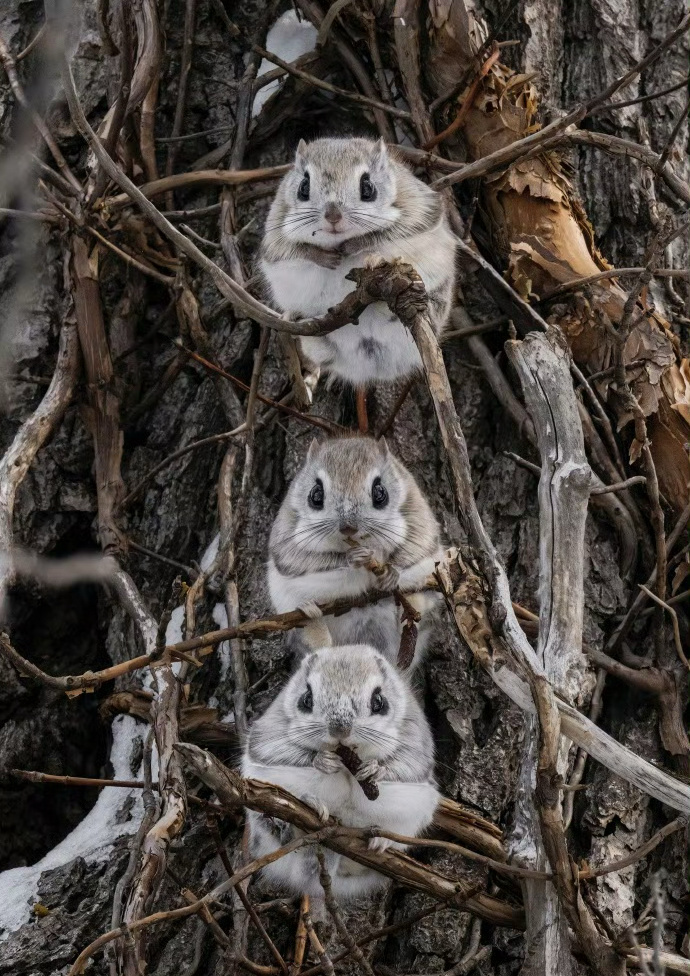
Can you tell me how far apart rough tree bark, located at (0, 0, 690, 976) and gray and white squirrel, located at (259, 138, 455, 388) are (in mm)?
230

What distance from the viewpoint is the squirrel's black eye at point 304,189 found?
11.5ft

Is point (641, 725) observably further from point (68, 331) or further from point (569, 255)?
point (68, 331)

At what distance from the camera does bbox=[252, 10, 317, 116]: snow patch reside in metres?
4.34

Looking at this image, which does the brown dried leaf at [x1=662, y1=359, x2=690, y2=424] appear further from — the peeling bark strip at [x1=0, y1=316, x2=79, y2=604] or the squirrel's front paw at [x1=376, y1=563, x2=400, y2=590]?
the peeling bark strip at [x1=0, y1=316, x2=79, y2=604]

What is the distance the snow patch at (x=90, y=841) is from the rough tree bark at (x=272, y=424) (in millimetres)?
12

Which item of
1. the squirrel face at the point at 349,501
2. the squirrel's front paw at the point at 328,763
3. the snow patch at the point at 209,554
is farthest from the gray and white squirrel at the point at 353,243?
the squirrel's front paw at the point at 328,763

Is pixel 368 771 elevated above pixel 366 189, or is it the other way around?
pixel 366 189

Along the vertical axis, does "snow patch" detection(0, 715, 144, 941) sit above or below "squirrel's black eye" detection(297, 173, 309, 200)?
below

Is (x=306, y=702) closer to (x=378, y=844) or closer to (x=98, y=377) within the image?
(x=378, y=844)

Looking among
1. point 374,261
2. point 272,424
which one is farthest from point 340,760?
point 272,424

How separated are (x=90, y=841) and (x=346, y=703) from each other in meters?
1.11

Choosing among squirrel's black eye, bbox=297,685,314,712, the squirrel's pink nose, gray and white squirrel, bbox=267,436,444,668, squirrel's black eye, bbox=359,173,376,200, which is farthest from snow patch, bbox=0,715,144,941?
squirrel's black eye, bbox=359,173,376,200

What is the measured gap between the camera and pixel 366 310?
3559 mm

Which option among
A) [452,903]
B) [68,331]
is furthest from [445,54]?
[452,903]
